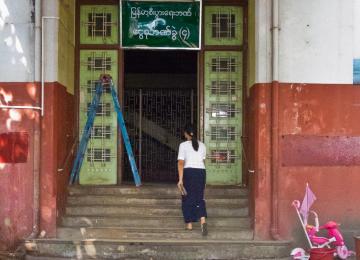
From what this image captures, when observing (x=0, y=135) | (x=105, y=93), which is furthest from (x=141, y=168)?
(x=0, y=135)

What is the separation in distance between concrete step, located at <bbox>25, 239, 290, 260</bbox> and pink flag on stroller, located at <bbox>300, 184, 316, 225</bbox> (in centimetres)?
56

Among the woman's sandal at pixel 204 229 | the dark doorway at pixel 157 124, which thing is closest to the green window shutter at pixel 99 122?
the dark doorway at pixel 157 124

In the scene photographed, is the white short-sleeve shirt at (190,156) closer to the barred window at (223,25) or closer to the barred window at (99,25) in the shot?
the barred window at (223,25)

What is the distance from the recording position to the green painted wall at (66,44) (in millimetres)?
8484

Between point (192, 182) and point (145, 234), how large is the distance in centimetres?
107

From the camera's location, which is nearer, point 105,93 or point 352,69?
point 352,69

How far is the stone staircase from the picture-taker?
25.8 feet

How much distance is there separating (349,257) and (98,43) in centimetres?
547

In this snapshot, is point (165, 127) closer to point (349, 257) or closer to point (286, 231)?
point (286, 231)

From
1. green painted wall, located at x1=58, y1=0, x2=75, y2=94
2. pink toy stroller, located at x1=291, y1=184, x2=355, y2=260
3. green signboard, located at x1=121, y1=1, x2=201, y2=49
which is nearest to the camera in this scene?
pink toy stroller, located at x1=291, y1=184, x2=355, y2=260

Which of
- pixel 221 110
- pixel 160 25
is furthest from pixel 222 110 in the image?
pixel 160 25

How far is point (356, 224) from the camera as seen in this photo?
8430 mm

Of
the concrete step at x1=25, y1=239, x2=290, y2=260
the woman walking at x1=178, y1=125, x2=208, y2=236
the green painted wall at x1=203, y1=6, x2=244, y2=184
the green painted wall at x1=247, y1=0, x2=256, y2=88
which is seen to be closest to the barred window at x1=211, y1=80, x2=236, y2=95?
the green painted wall at x1=203, y1=6, x2=244, y2=184

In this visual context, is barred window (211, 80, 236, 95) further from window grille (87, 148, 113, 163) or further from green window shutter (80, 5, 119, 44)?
Answer: window grille (87, 148, 113, 163)
